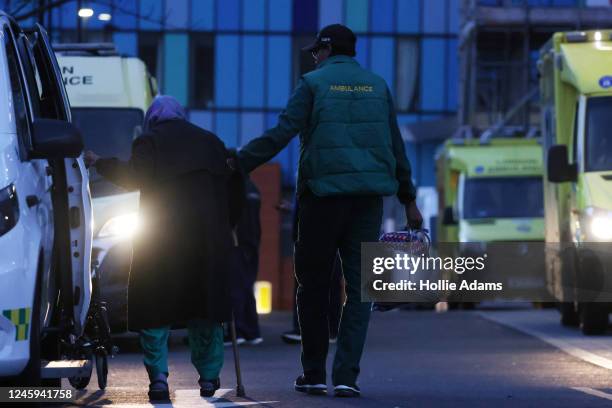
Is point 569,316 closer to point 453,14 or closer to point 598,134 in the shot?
point 598,134

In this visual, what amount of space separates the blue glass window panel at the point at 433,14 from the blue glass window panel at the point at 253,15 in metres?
5.04

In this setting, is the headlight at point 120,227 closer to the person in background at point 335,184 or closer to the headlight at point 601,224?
the headlight at point 601,224

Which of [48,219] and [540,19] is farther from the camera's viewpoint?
[540,19]

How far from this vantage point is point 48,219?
8539 mm

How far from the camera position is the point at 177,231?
9.79m

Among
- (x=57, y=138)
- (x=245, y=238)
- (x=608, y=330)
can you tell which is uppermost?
(x=57, y=138)

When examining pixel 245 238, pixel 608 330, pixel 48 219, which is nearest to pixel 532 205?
pixel 608 330

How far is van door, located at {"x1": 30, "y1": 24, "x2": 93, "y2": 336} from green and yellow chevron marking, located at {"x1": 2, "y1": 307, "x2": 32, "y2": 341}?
1.77 m

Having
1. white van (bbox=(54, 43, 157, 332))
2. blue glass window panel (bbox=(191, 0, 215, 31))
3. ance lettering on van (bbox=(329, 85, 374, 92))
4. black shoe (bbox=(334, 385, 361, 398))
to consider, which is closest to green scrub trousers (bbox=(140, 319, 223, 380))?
black shoe (bbox=(334, 385, 361, 398))

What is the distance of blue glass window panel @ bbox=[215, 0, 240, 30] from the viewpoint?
54.8 meters

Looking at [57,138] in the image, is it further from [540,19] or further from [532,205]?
[540,19]

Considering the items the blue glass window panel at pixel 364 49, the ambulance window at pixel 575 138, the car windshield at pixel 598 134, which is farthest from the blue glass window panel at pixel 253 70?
the car windshield at pixel 598 134

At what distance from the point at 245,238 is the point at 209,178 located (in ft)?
22.2

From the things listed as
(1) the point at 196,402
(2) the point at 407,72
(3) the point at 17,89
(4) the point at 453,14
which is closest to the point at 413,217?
(1) the point at 196,402
